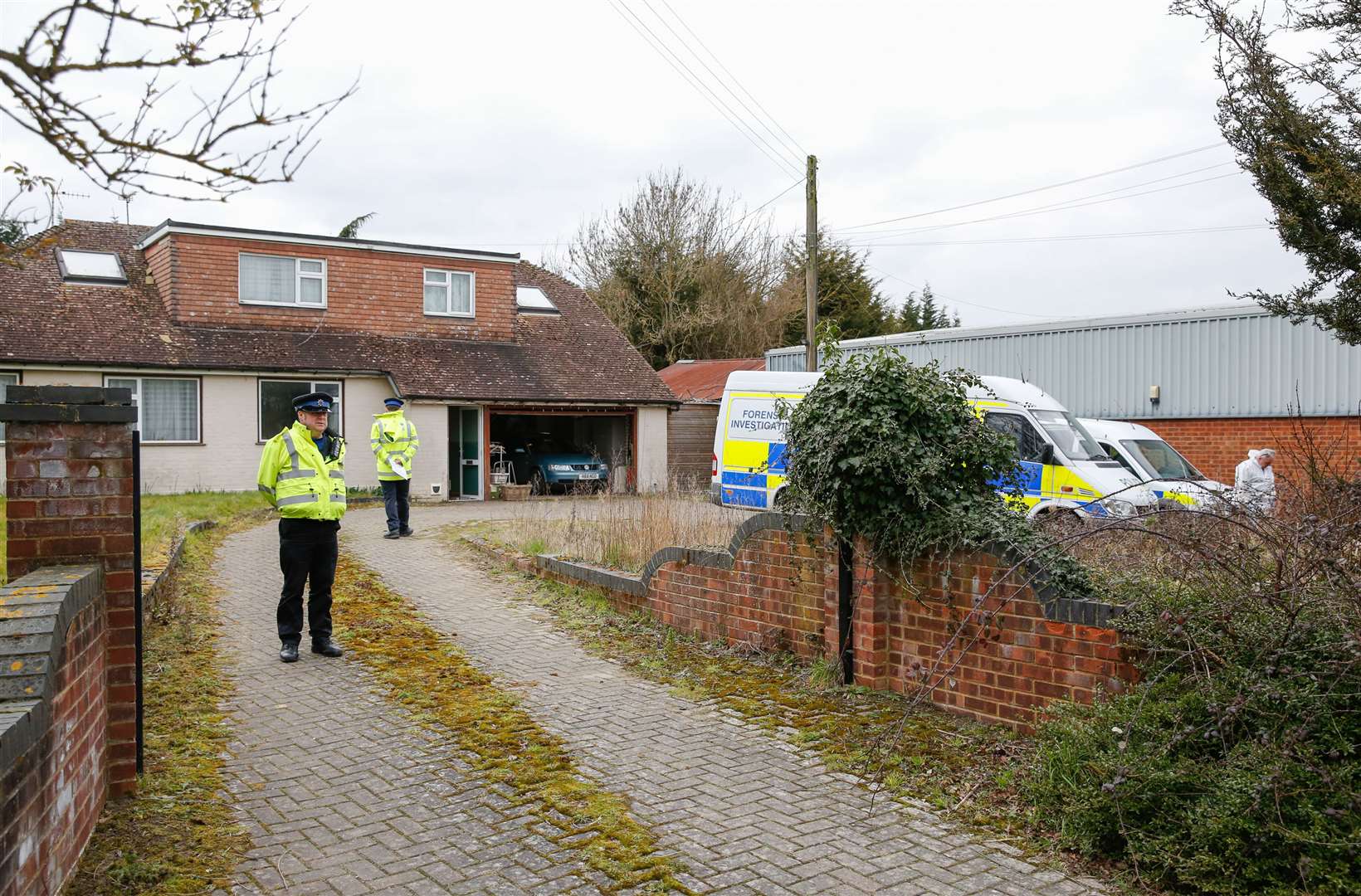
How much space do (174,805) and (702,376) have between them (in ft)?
92.2

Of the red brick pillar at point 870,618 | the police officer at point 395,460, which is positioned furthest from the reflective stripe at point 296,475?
the police officer at point 395,460

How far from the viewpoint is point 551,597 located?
9.95m

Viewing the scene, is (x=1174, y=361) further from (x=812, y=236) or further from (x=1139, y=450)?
(x=812, y=236)

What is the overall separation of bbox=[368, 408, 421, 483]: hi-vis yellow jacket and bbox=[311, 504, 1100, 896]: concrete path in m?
5.79

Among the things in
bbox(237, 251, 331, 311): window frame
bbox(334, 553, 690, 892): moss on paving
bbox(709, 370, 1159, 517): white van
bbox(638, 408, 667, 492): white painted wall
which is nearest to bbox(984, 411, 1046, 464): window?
bbox(709, 370, 1159, 517): white van

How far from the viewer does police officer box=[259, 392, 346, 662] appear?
7395 millimetres

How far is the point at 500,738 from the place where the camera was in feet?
18.8

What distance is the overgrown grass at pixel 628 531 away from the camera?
10359mm

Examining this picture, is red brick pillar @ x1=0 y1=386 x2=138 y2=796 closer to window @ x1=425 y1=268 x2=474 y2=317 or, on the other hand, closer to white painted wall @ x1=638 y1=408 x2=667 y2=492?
white painted wall @ x1=638 y1=408 x2=667 y2=492

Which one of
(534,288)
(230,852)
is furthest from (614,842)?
(534,288)

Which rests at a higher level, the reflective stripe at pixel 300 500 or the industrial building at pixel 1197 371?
the industrial building at pixel 1197 371

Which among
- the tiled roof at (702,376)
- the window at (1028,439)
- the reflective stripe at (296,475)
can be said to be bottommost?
the reflective stripe at (296,475)

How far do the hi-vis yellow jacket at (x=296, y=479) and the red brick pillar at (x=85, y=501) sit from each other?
264 cm

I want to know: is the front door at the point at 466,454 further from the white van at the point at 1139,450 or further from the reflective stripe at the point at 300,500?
the reflective stripe at the point at 300,500
